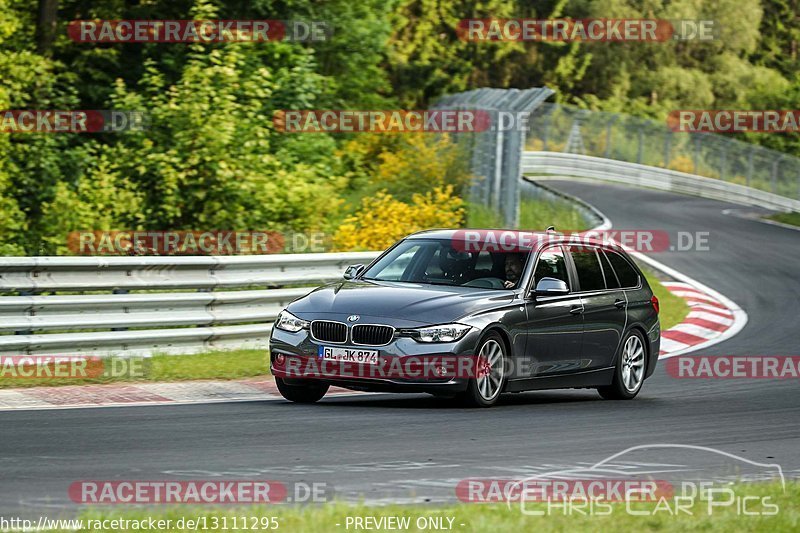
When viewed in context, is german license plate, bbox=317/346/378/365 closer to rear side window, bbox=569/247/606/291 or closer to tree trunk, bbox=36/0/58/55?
rear side window, bbox=569/247/606/291

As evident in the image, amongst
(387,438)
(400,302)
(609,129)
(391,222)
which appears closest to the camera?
(387,438)

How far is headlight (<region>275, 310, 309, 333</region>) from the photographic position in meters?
11.7

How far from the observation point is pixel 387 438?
9.75m

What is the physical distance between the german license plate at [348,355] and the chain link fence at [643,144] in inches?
1450

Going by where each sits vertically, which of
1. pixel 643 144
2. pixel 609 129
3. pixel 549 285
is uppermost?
pixel 609 129

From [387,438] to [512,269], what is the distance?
3.26m

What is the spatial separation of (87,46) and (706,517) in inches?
1029

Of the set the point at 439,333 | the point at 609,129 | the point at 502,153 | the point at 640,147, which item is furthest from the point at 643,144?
the point at 439,333

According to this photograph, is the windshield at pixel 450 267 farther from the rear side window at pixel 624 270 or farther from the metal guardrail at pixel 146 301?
the metal guardrail at pixel 146 301

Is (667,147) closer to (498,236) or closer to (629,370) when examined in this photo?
(629,370)

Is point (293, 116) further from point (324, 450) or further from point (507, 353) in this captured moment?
point (324, 450)

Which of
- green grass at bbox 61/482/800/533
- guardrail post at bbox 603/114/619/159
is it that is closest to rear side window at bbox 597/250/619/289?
green grass at bbox 61/482/800/533

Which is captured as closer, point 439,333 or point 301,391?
point 439,333

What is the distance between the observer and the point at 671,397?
535 inches
